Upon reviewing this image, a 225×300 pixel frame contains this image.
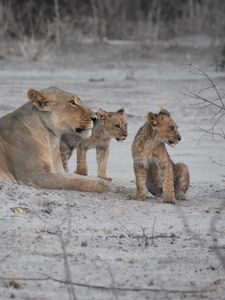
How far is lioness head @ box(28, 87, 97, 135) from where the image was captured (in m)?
7.94

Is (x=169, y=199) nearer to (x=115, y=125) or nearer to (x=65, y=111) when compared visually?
(x=65, y=111)

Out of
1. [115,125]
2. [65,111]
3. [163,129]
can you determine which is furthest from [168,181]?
[115,125]

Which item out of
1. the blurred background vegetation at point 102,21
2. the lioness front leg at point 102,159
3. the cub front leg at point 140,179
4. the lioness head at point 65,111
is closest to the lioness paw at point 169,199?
the cub front leg at point 140,179

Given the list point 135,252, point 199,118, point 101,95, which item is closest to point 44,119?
point 135,252

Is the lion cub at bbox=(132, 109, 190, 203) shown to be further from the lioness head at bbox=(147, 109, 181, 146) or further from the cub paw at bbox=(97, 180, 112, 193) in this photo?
the cub paw at bbox=(97, 180, 112, 193)

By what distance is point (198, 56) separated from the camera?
21.4m

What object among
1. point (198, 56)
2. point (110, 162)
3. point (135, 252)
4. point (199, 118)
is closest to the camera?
point (135, 252)

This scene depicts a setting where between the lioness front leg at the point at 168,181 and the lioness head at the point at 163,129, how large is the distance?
176 mm

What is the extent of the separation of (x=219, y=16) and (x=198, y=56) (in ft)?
6.66

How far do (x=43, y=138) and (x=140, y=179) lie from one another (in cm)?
88

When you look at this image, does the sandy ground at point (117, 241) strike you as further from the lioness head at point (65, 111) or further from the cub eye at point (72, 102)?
the cub eye at point (72, 102)

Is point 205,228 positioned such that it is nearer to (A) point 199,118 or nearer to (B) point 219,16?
(A) point 199,118

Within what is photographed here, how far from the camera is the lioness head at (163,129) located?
762 cm

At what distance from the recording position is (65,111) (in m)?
7.98
